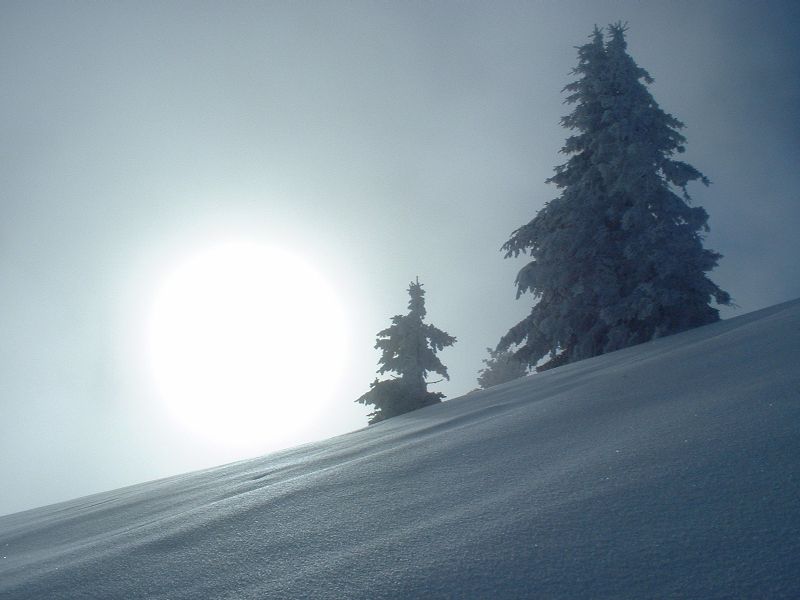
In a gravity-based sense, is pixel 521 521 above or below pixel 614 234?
below

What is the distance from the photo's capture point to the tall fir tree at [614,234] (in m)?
14.3

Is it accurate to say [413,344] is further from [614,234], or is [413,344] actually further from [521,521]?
[521,521]

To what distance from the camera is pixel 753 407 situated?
8.61 feet

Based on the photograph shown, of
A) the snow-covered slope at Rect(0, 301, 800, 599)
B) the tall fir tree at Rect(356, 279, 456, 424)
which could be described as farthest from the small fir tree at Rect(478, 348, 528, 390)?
the snow-covered slope at Rect(0, 301, 800, 599)

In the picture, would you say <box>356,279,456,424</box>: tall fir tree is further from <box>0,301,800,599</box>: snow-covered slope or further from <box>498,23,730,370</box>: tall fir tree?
<box>0,301,800,599</box>: snow-covered slope

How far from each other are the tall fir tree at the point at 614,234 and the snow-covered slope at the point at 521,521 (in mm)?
11477

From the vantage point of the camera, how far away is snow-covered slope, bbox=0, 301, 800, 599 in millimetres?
1453

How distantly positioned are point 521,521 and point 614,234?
15629mm

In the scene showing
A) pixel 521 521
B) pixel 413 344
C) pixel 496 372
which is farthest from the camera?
pixel 496 372

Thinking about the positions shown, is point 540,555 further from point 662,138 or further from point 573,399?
point 662,138

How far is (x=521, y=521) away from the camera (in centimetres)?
186

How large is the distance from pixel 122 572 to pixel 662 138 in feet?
56.4

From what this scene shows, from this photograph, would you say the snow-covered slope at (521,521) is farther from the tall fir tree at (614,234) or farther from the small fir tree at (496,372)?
the small fir tree at (496,372)

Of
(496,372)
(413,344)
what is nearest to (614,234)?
(413,344)
